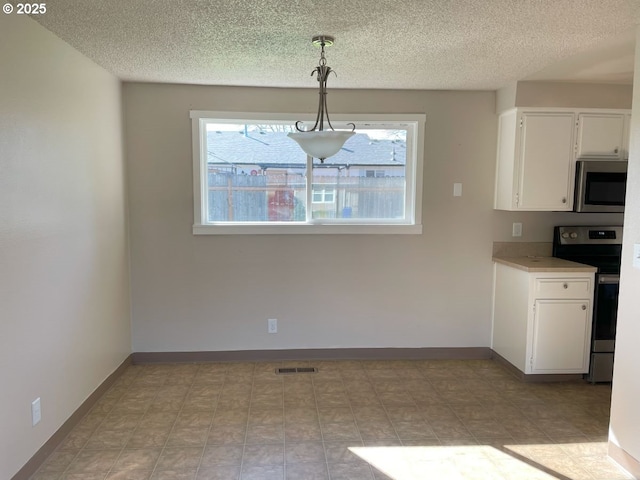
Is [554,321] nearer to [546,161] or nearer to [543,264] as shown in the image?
[543,264]

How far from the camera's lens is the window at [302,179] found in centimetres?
375

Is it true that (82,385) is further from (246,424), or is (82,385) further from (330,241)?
(330,241)

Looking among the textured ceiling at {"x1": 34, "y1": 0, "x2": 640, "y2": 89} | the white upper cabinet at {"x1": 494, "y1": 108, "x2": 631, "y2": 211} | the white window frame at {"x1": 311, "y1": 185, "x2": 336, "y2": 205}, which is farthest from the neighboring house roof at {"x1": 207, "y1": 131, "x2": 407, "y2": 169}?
the white upper cabinet at {"x1": 494, "y1": 108, "x2": 631, "y2": 211}

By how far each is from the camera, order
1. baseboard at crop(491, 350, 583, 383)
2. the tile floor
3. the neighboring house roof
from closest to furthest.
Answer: the tile floor
baseboard at crop(491, 350, 583, 383)
the neighboring house roof

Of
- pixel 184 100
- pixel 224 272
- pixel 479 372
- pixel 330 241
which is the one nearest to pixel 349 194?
pixel 330 241

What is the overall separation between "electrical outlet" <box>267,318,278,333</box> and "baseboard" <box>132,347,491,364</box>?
190 mm

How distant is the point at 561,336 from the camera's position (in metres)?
3.34

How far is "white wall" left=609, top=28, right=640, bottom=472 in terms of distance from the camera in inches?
88.1

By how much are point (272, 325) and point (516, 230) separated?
2346 mm

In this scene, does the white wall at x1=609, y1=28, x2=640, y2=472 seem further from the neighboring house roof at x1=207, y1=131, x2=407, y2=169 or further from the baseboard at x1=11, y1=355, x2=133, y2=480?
the baseboard at x1=11, y1=355, x2=133, y2=480

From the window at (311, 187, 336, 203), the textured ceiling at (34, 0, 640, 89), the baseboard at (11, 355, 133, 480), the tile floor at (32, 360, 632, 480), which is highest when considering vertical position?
the textured ceiling at (34, 0, 640, 89)

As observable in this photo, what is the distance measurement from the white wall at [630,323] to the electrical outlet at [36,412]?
3.14 metres

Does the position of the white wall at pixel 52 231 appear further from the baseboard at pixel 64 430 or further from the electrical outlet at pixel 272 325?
the electrical outlet at pixel 272 325

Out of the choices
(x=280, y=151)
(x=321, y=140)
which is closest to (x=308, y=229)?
(x=280, y=151)
